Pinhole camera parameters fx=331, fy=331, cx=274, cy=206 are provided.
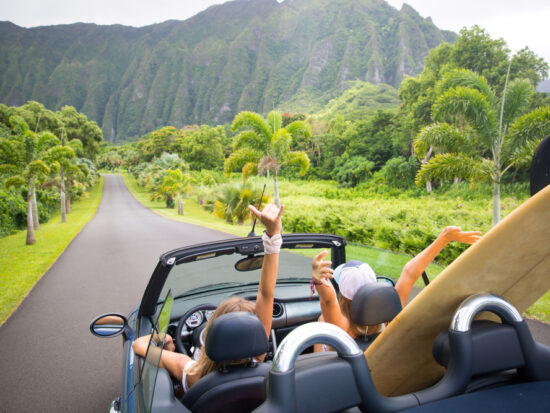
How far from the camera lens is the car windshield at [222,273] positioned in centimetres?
235

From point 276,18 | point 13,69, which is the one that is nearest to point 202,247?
point 13,69

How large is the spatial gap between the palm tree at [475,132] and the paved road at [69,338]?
1016 cm

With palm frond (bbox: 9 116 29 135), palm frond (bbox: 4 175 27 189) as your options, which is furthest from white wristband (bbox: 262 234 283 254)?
palm frond (bbox: 9 116 29 135)

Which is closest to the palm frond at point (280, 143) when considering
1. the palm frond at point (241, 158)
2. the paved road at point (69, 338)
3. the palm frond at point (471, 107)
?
the palm frond at point (241, 158)

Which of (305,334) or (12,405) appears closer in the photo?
(305,334)

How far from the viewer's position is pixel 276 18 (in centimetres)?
17912

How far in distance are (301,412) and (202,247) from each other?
167cm

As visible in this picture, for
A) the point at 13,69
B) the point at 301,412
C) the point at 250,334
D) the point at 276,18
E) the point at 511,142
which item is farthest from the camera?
the point at 276,18

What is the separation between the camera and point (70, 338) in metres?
5.67

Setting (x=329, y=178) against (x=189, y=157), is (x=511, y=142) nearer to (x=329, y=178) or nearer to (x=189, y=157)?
(x=329, y=178)

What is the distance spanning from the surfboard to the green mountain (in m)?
114

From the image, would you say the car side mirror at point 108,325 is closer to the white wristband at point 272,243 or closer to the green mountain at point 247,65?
the white wristband at point 272,243

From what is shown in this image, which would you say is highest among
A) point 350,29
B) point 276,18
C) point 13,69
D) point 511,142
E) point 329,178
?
point 276,18

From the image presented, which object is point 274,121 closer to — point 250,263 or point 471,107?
point 471,107
